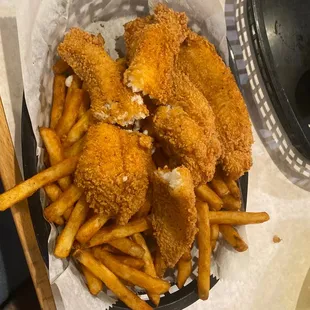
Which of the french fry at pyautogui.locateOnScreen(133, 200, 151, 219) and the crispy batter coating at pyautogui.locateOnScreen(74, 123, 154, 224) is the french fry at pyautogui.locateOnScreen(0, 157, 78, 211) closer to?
the crispy batter coating at pyautogui.locateOnScreen(74, 123, 154, 224)

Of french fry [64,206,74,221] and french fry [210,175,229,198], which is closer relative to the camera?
french fry [64,206,74,221]

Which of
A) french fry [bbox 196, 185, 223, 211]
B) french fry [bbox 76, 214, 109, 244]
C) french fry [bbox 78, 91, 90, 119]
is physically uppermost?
french fry [bbox 78, 91, 90, 119]

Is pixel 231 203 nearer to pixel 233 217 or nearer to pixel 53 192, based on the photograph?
pixel 233 217

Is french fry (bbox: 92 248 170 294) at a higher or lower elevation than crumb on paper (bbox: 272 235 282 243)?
higher

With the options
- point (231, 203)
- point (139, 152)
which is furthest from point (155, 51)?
point (231, 203)

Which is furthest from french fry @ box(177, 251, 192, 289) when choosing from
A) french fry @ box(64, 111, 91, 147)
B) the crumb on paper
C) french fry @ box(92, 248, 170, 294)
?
the crumb on paper
